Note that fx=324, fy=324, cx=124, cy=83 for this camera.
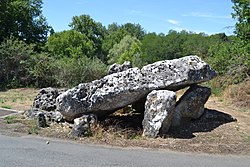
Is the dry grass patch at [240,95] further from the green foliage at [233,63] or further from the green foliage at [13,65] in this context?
the green foliage at [13,65]

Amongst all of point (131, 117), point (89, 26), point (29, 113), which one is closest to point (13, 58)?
point (29, 113)

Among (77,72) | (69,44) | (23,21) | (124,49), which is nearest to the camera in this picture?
(77,72)

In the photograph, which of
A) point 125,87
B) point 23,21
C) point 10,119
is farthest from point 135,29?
point 125,87

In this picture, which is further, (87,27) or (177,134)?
(87,27)

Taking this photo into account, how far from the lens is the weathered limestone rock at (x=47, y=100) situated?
34.4ft

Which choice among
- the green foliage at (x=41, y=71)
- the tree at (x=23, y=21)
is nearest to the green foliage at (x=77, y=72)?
the green foliage at (x=41, y=71)

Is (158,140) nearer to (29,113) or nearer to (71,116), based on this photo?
(71,116)

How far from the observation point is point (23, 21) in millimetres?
31281

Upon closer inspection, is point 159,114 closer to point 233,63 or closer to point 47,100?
point 47,100

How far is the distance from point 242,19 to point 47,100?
40.1 feet

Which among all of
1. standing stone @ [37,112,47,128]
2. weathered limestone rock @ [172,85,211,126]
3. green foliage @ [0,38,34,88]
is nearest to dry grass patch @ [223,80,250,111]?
weathered limestone rock @ [172,85,211,126]

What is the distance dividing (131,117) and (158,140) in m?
2.44

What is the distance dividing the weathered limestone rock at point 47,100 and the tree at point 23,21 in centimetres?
1781

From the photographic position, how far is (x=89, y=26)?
65.9 m
